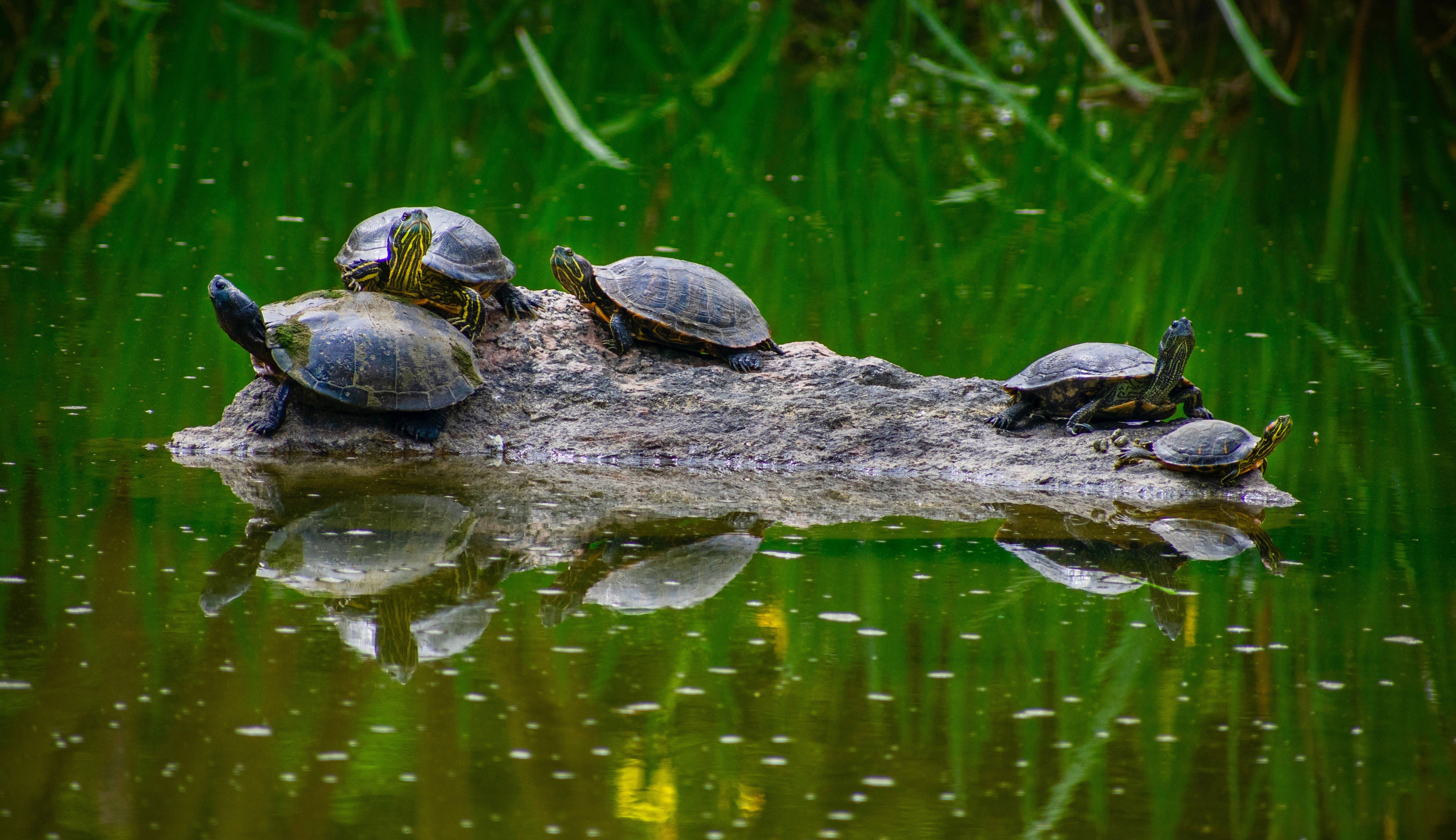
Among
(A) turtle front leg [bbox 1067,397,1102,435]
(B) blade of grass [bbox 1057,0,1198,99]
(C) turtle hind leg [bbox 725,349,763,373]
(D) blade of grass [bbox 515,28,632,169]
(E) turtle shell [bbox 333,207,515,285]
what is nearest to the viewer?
(B) blade of grass [bbox 1057,0,1198,99]

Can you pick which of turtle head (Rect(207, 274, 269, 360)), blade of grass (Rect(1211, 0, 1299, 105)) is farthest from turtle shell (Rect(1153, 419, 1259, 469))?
turtle head (Rect(207, 274, 269, 360))

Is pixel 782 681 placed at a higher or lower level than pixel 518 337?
lower

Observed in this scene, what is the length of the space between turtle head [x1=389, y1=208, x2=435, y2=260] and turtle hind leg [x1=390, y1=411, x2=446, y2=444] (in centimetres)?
63

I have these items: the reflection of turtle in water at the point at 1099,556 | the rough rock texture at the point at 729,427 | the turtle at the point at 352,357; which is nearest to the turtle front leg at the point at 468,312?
the rough rock texture at the point at 729,427

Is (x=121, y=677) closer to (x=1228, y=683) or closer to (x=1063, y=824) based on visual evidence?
(x=1063, y=824)

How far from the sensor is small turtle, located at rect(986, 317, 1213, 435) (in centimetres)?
549

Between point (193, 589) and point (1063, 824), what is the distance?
2350 mm

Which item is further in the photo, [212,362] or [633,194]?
[633,194]

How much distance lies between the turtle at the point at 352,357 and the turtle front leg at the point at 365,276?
17 centimetres

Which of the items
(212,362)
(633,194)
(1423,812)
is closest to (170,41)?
(633,194)

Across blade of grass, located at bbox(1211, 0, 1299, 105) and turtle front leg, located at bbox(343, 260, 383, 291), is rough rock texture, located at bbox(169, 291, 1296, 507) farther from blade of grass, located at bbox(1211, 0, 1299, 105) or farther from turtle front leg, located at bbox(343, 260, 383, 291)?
blade of grass, located at bbox(1211, 0, 1299, 105)

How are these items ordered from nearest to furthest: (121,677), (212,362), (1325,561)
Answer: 1. (121,677)
2. (1325,561)
3. (212,362)

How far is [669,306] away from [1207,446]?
218 cm

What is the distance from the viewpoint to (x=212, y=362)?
6461 mm
